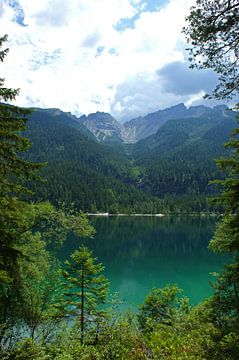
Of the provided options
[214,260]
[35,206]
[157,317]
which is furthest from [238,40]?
[214,260]

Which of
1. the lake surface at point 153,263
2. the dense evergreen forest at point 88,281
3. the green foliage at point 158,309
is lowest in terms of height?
the lake surface at point 153,263

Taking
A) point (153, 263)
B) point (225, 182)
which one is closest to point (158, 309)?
point (225, 182)

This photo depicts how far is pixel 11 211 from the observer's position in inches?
428

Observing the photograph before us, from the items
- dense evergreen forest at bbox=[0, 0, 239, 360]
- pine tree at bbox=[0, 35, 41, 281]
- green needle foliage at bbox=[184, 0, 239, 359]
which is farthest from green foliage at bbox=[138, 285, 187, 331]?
pine tree at bbox=[0, 35, 41, 281]

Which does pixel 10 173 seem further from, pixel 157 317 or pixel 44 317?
pixel 157 317

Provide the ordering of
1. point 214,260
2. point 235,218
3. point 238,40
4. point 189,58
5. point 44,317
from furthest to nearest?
point 214,260, point 44,317, point 235,218, point 189,58, point 238,40

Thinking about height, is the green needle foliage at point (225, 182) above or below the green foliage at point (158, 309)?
above

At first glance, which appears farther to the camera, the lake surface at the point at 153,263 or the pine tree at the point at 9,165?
the lake surface at the point at 153,263

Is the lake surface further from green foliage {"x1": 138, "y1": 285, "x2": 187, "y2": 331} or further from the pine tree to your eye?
the pine tree

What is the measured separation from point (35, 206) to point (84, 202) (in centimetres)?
17888

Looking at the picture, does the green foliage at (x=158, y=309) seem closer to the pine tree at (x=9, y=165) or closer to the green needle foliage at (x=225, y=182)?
the green needle foliage at (x=225, y=182)

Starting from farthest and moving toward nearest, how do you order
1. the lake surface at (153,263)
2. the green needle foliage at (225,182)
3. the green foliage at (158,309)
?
the lake surface at (153,263) → the green foliage at (158,309) → the green needle foliage at (225,182)

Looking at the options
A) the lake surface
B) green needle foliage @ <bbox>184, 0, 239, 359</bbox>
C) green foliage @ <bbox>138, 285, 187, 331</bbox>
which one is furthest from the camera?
the lake surface

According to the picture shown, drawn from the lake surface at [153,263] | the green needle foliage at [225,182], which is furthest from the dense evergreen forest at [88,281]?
the lake surface at [153,263]
